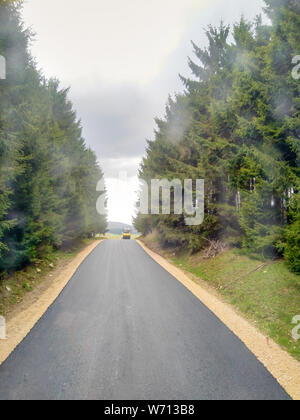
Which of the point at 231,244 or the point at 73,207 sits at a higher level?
the point at 73,207

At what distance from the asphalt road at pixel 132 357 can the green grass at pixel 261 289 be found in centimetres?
121

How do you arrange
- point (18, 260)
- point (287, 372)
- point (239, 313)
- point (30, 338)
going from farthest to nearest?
point (18, 260) → point (239, 313) → point (30, 338) → point (287, 372)

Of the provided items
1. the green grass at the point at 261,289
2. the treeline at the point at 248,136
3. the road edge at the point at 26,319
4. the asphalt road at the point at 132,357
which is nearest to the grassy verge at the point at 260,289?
the green grass at the point at 261,289

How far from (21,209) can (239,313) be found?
9.03 m

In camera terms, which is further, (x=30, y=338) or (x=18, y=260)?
(x=18, y=260)

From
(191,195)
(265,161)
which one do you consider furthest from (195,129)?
(265,161)

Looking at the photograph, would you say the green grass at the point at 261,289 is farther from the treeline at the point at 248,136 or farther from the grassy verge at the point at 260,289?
the treeline at the point at 248,136

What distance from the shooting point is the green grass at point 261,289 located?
20.8 ft

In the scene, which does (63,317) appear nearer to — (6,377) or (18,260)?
(6,377)

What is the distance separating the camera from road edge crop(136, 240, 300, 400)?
14.0 feet

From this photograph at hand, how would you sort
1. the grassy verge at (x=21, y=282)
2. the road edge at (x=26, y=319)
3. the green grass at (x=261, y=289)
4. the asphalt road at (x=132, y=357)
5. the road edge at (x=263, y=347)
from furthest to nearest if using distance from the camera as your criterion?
the grassy verge at (x=21, y=282) < the green grass at (x=261, y=289) < the road edge at (x=26, y=319) < the road edge at (x=263, y=347) < the asphalt road at (x=132, y=357)

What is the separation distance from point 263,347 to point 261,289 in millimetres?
3231

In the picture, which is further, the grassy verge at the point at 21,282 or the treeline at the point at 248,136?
the treeline at the point at 248,136

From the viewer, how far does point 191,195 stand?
14898mm
